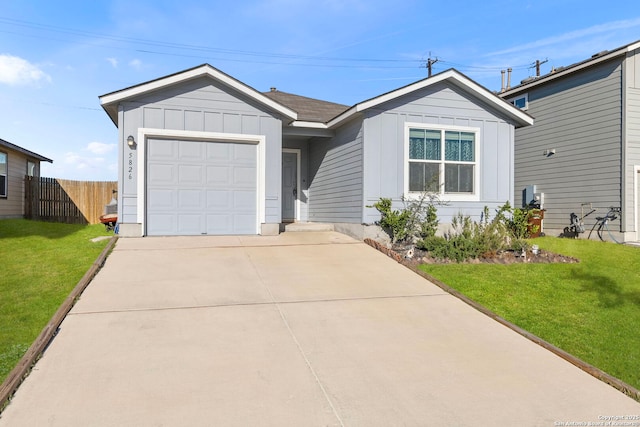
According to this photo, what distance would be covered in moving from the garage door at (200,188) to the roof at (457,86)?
2.56 meters

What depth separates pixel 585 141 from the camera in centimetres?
1362

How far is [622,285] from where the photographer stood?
721 cm

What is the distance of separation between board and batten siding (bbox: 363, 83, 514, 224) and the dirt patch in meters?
1.24

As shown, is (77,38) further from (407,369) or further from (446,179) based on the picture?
(407,369)

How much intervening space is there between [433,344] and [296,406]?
194 centimetres

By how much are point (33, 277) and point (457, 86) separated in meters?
9.91

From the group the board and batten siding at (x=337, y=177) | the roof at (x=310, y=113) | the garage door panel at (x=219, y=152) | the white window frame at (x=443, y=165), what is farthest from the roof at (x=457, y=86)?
the garage door panel at (x=219, y=152)

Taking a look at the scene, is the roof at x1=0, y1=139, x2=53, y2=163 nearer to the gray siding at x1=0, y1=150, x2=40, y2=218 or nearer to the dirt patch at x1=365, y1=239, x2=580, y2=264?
the gray siding at x1=0, y1=150, x2=40, y2=218

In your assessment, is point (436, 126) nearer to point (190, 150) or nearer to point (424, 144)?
point (424, 144)

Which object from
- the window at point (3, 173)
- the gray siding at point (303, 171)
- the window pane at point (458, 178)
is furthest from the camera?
the window at point (3, 173)

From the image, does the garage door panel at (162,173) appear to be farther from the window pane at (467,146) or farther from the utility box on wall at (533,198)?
the utility box on wall at (533,198)

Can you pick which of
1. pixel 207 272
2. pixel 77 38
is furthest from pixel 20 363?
pixel 77 38

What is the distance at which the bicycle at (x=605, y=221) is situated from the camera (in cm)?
1268

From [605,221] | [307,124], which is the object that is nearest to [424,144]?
[307,124]
